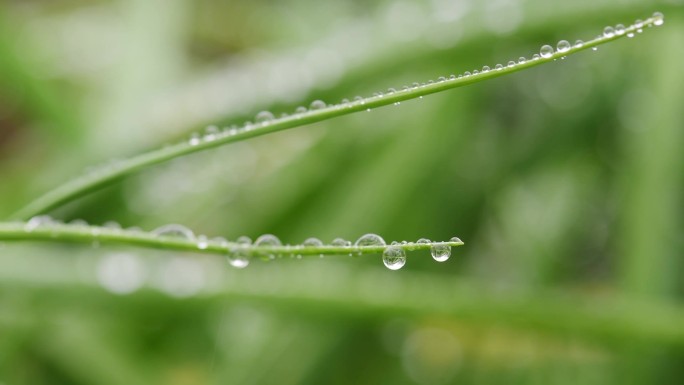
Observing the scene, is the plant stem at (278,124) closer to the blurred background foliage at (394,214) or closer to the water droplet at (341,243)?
the water droplet at (341,243)

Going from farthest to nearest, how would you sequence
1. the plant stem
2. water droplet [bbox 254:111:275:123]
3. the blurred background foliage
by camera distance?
the blurred background foliage → water droplet [bbox 254:111:275:123] → the plant stem

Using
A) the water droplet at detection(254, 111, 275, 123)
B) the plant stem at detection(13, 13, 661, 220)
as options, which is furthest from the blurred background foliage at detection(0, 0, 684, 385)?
the plant stem at detection(13, 13, 661, 220)

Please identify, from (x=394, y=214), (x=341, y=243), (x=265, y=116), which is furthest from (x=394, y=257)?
(x=394, y=214)

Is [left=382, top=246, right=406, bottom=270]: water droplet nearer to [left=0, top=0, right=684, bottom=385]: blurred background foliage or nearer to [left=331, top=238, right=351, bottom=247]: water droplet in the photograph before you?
[left=331, top=238, right=351, bottom=247]: water droplet

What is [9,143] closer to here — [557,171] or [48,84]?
[48,84]

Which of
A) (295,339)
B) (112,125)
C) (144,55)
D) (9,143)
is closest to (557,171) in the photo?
(295,339)
